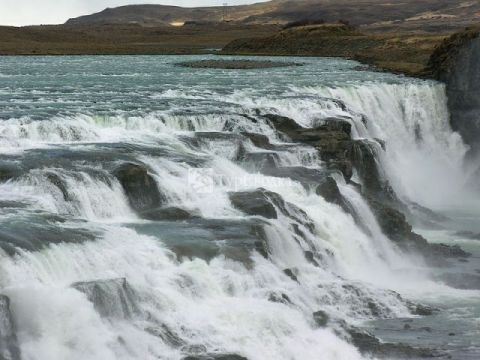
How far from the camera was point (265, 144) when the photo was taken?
33438mm

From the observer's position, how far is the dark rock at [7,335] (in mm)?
15539

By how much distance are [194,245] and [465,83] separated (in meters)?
31.4

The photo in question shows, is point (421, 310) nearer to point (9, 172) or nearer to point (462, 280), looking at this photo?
point (462, 280)

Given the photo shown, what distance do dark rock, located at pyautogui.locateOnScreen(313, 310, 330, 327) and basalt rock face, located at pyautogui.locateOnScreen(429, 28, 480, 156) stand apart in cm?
2827

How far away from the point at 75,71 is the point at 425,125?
994 inches

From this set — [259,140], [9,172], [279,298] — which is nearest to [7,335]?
[279,298]

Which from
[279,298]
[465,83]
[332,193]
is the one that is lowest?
[279,298]

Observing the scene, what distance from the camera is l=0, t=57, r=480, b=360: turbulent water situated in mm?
17875

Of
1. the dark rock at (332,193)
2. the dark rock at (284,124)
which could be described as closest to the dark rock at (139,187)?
the dark rock at (332,193)

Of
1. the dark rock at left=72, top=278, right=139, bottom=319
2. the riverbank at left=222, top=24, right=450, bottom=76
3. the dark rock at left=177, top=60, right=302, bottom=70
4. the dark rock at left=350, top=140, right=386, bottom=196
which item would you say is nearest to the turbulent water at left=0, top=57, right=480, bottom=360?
the dark rock at left=72, top=278, right=139, bottom=319

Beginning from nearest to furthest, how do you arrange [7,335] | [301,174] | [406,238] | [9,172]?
1. [7,335]
2. [9,172]
3. [301,174]
4. [406,238]

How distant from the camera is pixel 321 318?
21.2m

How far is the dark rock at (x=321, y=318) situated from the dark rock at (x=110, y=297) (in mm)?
4928

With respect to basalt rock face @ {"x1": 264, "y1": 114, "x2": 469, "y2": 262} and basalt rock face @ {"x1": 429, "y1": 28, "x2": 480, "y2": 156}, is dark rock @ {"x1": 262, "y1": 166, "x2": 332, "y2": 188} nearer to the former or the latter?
basalt rock face @ {"x1": 264, "y1": 114, "x2": 469, "y2": 262}
